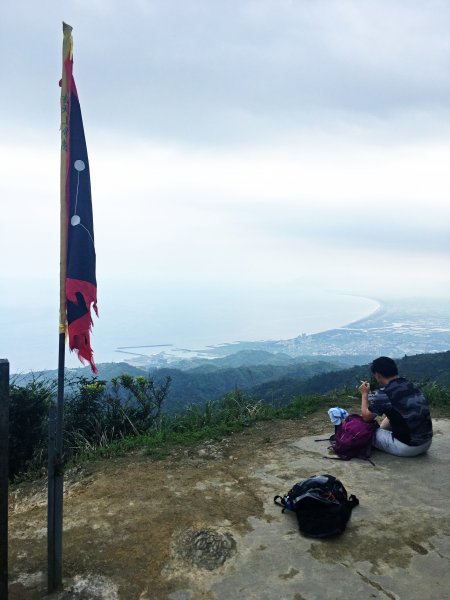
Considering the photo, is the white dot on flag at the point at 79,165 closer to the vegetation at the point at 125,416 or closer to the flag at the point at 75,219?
the flag at the point at 75,219

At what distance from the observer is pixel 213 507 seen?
14.5 ft

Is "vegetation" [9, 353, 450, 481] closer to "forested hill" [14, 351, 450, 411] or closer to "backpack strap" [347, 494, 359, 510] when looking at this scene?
"forested hill" [14, 351, 450, 411]

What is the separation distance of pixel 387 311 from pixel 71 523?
17445cm

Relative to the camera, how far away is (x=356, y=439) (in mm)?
5531

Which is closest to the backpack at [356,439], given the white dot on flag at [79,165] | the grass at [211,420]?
the grass at [211,420]

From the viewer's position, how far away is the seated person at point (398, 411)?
5182 mm

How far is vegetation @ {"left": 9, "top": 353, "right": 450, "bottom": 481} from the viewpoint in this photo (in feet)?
21.6

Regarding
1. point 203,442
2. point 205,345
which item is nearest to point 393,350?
point 205,345

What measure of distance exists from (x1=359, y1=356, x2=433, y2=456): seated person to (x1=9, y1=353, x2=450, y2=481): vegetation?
2339mm

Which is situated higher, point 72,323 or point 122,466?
point 72,323

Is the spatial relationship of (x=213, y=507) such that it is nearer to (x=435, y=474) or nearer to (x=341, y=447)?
(x=341, y=447)

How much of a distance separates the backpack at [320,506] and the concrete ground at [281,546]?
8 cm

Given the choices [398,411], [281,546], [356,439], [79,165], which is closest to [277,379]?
[356,439]

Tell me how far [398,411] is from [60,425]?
12.1 ft
